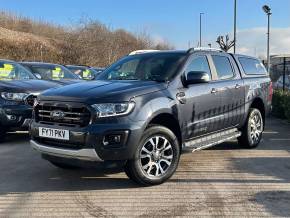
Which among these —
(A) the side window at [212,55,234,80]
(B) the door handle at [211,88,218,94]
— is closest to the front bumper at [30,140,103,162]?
(B) the door handle at [211,88,218,94]

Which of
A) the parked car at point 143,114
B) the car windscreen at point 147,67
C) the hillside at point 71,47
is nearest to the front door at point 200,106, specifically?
the parked car at point 143,114

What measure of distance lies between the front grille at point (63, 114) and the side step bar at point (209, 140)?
164cm

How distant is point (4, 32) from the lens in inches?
1671

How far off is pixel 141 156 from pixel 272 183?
1.76 m

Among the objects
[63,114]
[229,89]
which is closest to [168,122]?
[63,114]

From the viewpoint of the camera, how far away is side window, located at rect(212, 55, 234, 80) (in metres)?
7.44

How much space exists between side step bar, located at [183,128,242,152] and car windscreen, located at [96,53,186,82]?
1.02 metres

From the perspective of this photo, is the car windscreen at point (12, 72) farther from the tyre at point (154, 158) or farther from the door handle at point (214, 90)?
the tyre at point (154, 158)

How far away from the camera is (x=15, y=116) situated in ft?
27.0

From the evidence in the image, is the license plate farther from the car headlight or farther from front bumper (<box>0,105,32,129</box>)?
front bumper (<box>0,105,32,129</box>)

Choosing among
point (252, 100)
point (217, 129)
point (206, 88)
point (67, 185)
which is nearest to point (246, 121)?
point (252, 100)

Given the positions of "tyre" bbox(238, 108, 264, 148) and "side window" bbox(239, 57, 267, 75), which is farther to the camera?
"side window" bbox(239, 57, 267, 75)

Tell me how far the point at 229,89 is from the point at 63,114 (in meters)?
3.04

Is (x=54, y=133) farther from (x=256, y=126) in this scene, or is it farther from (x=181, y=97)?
(x=256, y=126)
